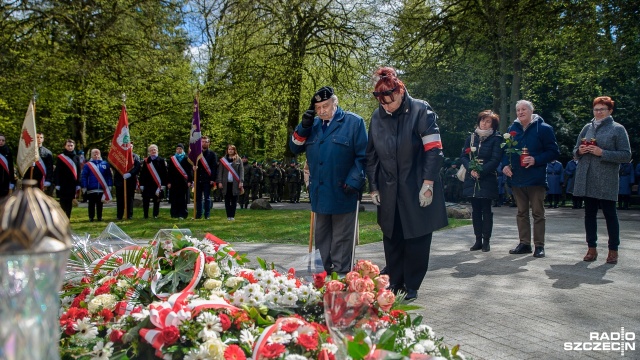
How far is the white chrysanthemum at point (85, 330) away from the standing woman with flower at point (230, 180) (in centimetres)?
1284

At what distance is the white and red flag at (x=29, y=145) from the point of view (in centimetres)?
1433

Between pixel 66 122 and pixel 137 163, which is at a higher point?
pixel 66 122

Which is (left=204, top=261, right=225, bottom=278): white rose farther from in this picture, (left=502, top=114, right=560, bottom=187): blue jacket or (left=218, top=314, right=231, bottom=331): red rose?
(left=502, top=114, right=560, bottom=187): blue jacket

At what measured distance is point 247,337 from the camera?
8.64 ft

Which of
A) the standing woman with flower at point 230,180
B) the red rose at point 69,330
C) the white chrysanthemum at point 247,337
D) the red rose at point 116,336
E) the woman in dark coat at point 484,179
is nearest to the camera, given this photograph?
the white chrysanthemum at point 247,337

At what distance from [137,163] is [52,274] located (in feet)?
56.3

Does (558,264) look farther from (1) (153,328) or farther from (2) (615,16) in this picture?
(2) (615,16)

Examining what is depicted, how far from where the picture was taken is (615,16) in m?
17.1

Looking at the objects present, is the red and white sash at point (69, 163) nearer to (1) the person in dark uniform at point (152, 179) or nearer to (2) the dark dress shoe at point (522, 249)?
(1) the person in dark uniform at point (152, 179)

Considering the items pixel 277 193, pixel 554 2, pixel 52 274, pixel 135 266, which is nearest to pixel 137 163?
pixel 277 193

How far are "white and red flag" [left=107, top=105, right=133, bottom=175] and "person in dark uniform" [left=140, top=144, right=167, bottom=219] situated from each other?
16.7 inches

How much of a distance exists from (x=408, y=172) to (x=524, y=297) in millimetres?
1543

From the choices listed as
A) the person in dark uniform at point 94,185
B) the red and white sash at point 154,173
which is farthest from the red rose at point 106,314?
the red and white sash at point 154,173

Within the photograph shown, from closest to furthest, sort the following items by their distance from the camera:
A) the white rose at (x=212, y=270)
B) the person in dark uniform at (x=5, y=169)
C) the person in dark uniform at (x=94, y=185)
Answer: the white rose at (x=212, y=270), the person in dark uniform at (x=5, y=169), the person in dark uniform at (x=94, y=185)
